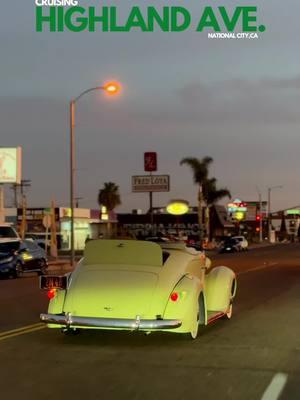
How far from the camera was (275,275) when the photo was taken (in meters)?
25.4

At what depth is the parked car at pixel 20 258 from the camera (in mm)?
25719

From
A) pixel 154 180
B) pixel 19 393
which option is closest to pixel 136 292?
pixel 19 393

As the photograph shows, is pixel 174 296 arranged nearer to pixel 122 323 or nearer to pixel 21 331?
pixel 122 323

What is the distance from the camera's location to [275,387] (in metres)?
7.04

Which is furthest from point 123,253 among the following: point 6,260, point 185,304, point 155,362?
point 6,260

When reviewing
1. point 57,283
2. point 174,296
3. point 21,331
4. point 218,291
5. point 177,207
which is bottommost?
point 21,331

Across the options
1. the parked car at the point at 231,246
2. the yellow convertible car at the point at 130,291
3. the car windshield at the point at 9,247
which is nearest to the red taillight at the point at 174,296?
the yellow convertible car at the point at 130,291

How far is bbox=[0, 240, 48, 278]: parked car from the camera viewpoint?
25.7 metres

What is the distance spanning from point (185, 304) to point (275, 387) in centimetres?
236

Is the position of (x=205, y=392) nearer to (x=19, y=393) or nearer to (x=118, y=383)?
(x=118, y=383)

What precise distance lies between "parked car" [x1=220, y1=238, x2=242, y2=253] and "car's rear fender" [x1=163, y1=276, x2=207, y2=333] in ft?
175

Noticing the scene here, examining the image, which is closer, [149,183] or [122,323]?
[122,323]

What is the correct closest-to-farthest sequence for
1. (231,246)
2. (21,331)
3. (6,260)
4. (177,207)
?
(21,331) → (177,207) → (6,260) → (231,246)

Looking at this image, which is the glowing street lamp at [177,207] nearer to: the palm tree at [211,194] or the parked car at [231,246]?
the parked car at [231,246]
